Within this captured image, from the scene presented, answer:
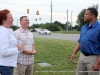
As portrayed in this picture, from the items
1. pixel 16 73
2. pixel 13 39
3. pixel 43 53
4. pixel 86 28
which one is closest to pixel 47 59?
pixel 43 53

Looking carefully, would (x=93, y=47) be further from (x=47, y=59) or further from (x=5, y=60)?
(x=47, y=59)

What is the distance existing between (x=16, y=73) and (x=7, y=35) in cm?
168

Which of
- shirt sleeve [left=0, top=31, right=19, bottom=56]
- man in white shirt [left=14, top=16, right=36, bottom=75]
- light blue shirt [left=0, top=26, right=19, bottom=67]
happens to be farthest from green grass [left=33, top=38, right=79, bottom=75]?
shirt sleeve [left=0, top=31, right=19, bottom=56]

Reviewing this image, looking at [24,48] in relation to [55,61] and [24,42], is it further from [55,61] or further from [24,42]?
[55,61]

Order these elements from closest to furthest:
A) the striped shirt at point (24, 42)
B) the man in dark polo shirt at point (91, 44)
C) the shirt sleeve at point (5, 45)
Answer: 1. the shirt sleeve at point (5, 45)
2. the man in dark polo shirt at point (91, 44)
3. the striped shirt at point (24, 42)

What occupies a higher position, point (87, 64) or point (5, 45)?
point (5, 45)

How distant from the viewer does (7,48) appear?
3.24m

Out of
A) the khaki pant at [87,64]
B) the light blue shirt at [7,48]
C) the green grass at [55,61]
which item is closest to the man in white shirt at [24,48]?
the khaki pant at [87,64]

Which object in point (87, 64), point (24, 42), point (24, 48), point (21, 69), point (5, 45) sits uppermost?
point (5, 45)

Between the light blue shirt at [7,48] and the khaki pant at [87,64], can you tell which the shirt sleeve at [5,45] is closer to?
the light blue shirt at [7,48]

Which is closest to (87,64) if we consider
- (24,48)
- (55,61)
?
(24,48)

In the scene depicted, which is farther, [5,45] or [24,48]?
[24,48]

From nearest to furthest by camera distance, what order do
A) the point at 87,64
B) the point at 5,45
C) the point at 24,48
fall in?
the point at 5,45, the point at 87,64, the point at 24,48

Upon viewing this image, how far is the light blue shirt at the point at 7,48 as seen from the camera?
10.5 feet
